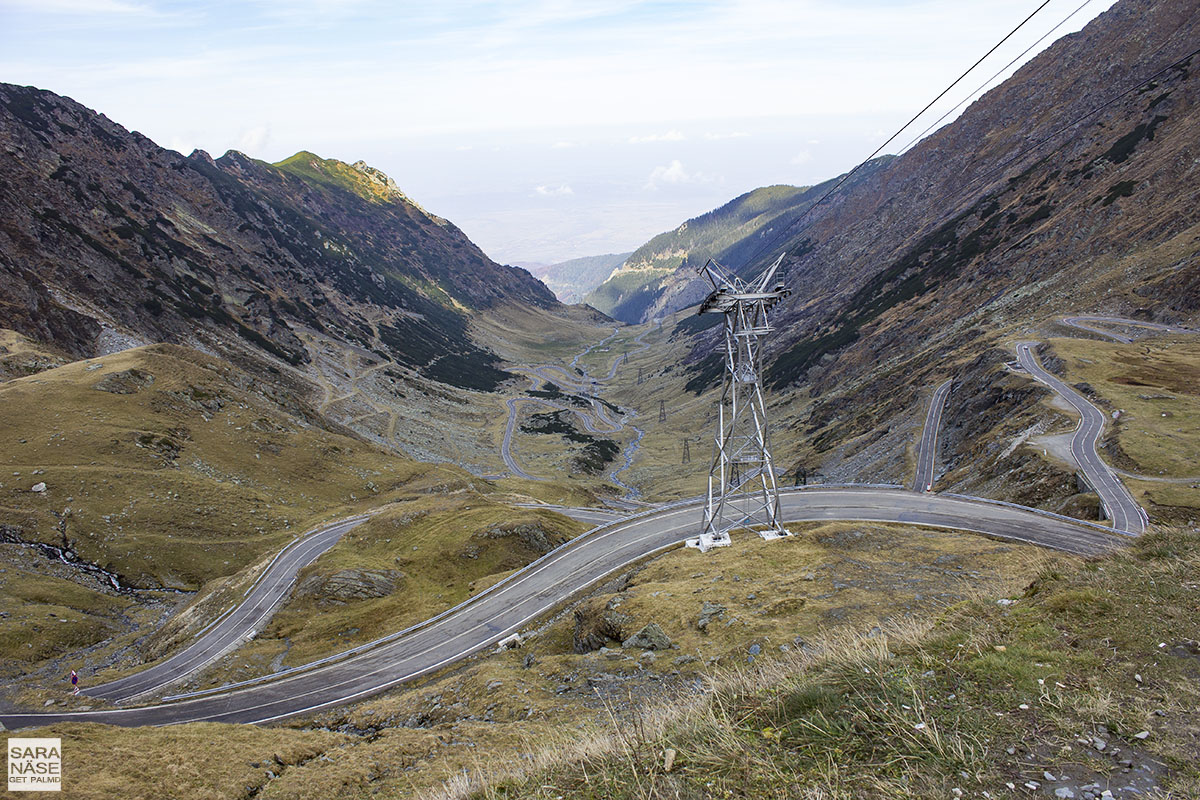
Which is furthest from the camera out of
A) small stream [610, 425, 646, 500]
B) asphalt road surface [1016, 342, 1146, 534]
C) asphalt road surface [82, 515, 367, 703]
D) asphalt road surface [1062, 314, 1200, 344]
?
small stream [610, 425, 646, 500]

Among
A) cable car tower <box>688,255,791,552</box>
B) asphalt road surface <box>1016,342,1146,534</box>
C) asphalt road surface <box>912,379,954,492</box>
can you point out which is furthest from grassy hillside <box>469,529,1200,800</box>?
asphalt road surface <box>912,379,954,492</box>

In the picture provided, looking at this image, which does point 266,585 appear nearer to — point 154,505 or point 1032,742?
point 154,505

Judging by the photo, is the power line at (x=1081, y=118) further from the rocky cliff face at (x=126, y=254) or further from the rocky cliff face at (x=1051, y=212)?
the rocky cliff face at (x=126, y=254)

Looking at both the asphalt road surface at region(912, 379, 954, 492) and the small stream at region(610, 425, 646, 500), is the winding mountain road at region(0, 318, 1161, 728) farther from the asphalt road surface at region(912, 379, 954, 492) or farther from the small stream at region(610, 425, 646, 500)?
the small stream at region(610, 425, 646, 500)

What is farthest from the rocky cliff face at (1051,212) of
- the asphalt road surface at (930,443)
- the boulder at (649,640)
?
the boulder at (649,640)

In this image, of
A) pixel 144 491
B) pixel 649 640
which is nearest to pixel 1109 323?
pixel 649 640

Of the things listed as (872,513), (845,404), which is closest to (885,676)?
(872,513)
